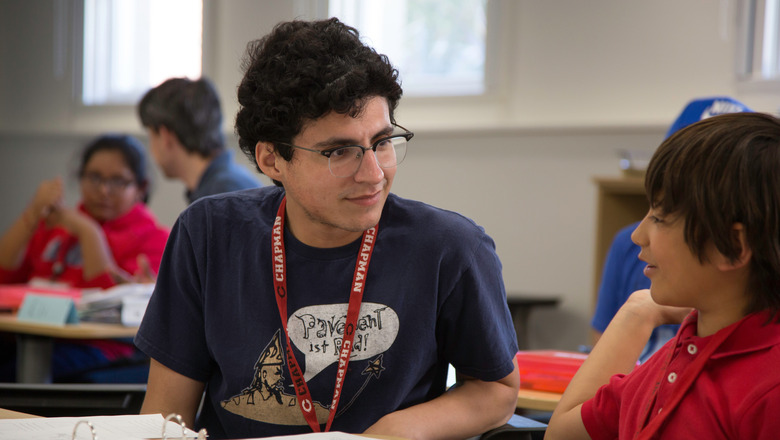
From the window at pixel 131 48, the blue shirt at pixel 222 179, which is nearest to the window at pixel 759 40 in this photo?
the blue shirt at pixel 222 179

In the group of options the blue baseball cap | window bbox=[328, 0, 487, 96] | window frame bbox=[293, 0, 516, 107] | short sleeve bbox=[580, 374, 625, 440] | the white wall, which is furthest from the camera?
window bbox=[328, 0, 487, 96]

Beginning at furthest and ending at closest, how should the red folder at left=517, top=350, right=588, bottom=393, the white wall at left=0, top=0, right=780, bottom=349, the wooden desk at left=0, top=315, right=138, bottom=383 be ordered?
the white wall at left=0, top=0, right=780, bottom=349
the wooden desk at left=0, top=315, right=138, bottom=383
the red folder at left=517, top=350, right=588, bottom=393

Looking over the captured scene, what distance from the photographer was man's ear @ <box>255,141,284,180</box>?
1635mm

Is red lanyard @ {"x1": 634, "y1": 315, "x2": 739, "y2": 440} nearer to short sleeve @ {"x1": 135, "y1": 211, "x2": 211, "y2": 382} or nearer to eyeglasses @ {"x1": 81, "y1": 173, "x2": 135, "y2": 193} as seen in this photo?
short sleeve @ {"x1": 135, "y1": 211, "x2": 211, "y2": 382}

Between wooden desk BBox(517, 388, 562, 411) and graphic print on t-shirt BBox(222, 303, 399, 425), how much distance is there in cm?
39

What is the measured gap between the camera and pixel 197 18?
605 centimetres

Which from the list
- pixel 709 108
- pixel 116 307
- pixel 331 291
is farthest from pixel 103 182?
pixel 709 108

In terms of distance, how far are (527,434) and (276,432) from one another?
0.49m

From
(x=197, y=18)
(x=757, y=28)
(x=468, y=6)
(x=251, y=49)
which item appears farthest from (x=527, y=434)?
(x=197, y=18)

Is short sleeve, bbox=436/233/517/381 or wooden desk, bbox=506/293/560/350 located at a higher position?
short sleeve, bbox=436/233/517/381

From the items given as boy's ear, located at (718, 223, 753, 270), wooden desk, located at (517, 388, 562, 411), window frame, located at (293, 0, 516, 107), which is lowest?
wooden desk, located at (517, 388, 562, 411)

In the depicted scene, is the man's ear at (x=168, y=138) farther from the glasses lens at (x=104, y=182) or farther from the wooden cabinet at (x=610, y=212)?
the wooden cabinet at (x=610, y=212)

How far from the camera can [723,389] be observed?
1.12 metres

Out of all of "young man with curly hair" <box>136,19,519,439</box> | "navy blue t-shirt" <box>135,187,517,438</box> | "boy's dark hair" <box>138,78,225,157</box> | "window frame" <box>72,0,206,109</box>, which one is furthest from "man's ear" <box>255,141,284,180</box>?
"window frame" <box>72,0,206,109</box>
